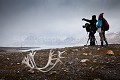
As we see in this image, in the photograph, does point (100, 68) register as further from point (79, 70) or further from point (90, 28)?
point (90, 28)

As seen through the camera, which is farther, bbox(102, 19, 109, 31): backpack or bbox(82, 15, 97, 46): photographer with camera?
bbox(82, 15, 97, 46): photographer with camera

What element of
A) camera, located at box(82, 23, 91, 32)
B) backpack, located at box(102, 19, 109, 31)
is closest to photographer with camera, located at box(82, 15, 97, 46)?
camera, located at box(82, 23, 91, 32)

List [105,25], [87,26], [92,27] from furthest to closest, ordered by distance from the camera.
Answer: [92,27] → [87,26] → [105,25]

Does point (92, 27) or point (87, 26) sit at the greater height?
point (87, 26)

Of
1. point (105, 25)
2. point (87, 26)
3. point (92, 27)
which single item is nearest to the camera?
point (105, 25)

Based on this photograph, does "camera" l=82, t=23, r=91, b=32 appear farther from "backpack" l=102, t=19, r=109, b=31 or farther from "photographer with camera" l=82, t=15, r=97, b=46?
"backpack" l=102, t=19, r=109, b=31

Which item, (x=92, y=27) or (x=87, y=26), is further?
(x=92, y=27)

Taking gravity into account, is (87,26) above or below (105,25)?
above

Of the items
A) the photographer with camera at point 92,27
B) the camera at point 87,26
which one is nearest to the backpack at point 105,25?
the photographer with camera at point 92,27

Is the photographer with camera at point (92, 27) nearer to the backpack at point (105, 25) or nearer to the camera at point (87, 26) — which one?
the camera at point (87, 26)

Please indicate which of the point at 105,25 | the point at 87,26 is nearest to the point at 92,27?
the point at 87,26

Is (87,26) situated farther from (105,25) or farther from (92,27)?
(105,25)

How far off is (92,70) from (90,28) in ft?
55.7

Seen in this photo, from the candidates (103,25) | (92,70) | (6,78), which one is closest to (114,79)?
(92,70)
